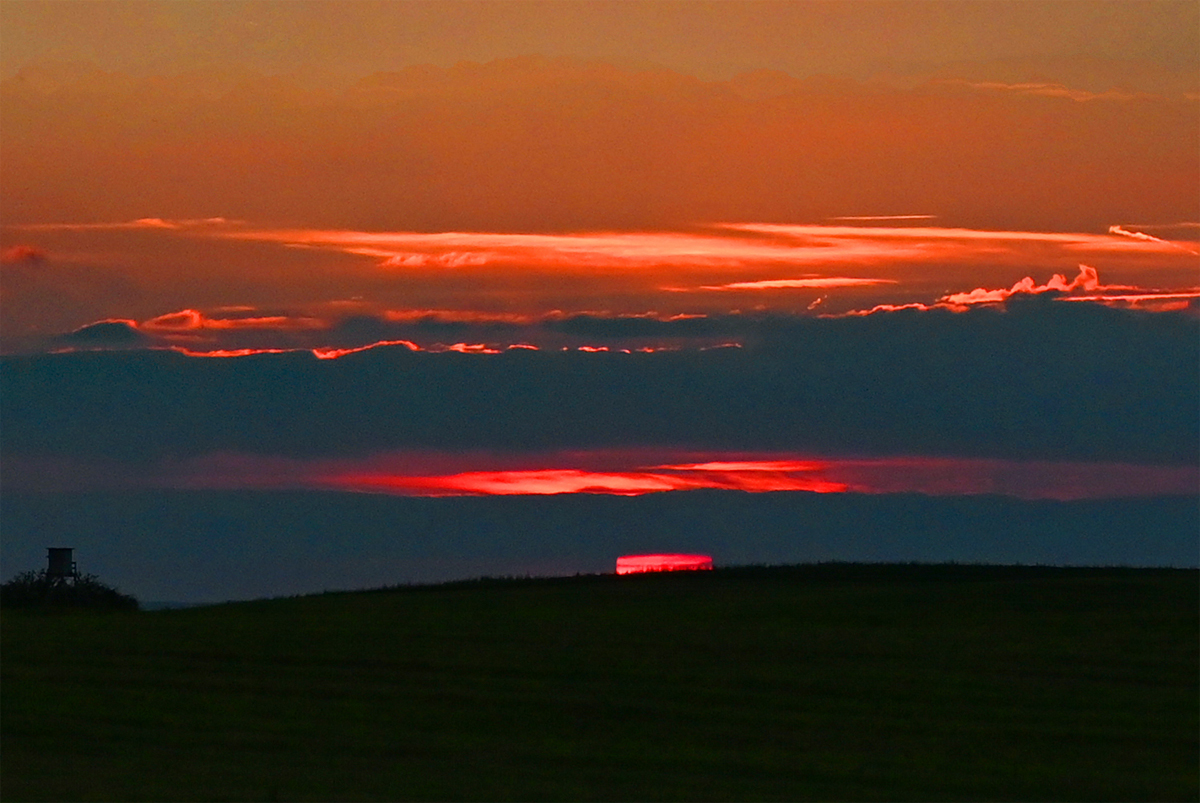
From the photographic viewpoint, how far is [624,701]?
26203mm

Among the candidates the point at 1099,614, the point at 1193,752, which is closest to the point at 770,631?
the point at 1099,614

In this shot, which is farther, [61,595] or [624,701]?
[61,595]

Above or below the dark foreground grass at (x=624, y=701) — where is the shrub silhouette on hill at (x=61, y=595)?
above

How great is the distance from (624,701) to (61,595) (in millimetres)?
38059

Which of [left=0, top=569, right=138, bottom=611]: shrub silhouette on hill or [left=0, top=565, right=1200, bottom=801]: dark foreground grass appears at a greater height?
[left=0, top=569, right=138, bottom=611]: shrub silhouette on hill

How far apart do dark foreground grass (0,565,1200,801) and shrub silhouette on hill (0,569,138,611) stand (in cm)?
1334

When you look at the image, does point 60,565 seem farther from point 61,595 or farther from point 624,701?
point 624,701

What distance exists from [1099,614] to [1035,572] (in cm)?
1339

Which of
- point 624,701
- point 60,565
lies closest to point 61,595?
point 60,565

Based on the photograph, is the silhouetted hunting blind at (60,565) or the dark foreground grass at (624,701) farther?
A: the silhouetted hunting blind at (60,565)

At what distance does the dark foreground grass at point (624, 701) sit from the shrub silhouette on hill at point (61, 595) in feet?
43.8

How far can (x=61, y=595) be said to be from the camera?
58.0 metres

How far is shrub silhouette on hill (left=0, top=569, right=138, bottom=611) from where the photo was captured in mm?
57469

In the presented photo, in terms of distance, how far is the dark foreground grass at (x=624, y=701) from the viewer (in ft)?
62.3
